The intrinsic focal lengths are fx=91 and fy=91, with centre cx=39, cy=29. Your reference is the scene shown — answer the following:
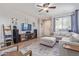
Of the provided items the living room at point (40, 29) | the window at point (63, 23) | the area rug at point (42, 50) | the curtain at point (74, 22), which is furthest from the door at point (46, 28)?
the curtain at point (74, 22)

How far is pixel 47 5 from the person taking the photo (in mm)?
1836

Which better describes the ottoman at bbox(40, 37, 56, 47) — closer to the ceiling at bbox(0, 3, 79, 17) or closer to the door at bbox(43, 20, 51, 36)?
the door at bbox(43, 20, 51, 36)

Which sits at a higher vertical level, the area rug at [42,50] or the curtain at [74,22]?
the curtain at [74,22]

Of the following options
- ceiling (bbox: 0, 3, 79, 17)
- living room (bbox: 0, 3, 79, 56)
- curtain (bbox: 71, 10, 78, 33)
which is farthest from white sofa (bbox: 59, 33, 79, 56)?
ceiling (bbox: 0, 3, 79, 17)

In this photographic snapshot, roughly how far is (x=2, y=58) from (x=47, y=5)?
4.69 ft

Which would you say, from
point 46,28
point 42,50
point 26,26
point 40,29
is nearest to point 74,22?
point 46,28

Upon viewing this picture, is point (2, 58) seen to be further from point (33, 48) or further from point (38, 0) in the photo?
point (38, 0)

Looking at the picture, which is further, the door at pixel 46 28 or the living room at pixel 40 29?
the door at pixel 46 28

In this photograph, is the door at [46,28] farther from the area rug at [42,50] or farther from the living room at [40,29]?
the area rug at [42,50]

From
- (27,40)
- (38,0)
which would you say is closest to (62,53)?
(27,40)

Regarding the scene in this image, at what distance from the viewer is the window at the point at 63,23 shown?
1.85 m

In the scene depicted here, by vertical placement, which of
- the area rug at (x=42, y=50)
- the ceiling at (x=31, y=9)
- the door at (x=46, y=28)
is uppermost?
the ceiling at (x=31, y=9)

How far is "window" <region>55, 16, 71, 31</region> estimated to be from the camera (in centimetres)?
185

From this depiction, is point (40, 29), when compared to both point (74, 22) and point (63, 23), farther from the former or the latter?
point (74, 22)
